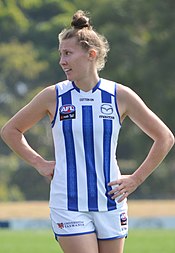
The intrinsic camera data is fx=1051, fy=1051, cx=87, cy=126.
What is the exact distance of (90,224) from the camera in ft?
22.8

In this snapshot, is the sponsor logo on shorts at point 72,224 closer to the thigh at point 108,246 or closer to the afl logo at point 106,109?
the thigh at point 108,246

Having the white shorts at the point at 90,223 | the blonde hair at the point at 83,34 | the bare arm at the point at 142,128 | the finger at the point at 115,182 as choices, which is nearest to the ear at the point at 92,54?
the blonde hair at the point at 83,34

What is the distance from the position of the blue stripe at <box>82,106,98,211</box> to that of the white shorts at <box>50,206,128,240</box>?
0.08 m

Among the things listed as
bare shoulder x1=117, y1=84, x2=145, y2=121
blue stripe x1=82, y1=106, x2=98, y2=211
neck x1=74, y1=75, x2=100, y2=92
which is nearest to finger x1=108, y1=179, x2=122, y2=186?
blue stripe x1=82, y1=106, x2=98, y2=211

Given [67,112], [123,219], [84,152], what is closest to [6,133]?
[67,112]

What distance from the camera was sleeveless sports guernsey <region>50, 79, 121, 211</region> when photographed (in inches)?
271

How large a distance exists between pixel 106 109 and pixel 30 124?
54 centimetres

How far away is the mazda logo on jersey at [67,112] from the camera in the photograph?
22.8 ft

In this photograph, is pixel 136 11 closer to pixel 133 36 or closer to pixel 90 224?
pixel 133 36

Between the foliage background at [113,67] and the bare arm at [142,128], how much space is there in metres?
27.7

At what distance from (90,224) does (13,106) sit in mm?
49687

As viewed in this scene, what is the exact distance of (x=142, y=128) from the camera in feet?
23.3

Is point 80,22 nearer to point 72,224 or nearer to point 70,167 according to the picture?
point 70,167

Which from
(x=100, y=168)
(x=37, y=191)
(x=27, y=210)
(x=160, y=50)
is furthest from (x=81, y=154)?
(x=37, y=191)
